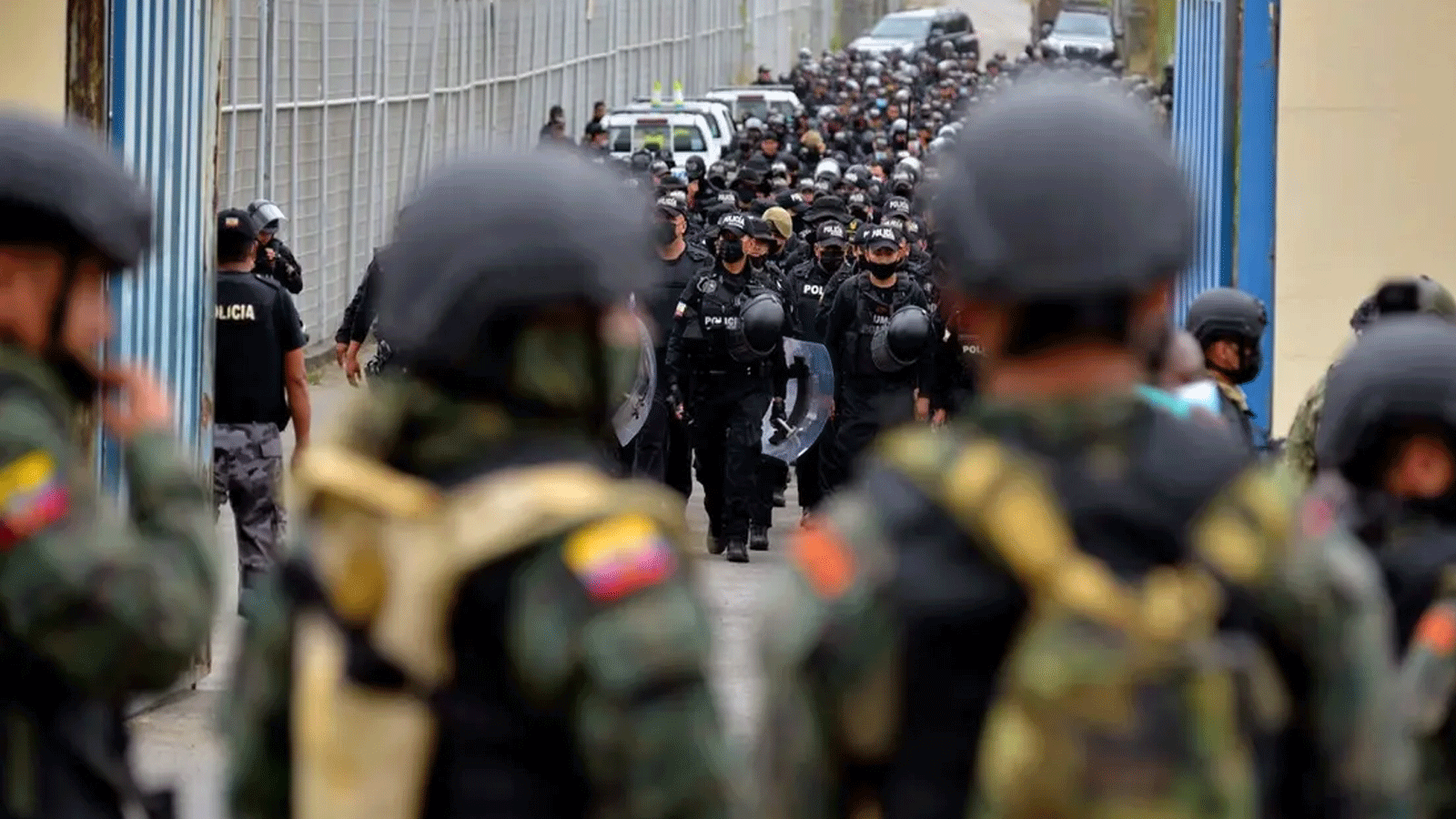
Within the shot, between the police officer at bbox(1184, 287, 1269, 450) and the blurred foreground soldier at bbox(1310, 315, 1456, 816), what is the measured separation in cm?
349

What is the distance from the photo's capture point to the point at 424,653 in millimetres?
3111

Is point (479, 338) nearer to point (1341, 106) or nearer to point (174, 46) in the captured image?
point (174, 46)

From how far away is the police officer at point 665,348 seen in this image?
14734 mm

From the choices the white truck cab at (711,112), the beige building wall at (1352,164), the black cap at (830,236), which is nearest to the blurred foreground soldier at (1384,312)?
the beige building wall at (1352,164)

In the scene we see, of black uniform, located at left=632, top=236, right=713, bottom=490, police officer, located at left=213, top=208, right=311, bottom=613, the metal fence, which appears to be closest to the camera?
police officer, located at left=213, top=208, right=311, bottom=613

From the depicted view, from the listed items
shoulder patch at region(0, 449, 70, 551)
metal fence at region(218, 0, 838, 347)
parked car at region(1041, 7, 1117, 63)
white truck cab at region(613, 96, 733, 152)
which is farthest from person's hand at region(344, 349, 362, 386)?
parked car at region(1041, 7, 1117, 63)

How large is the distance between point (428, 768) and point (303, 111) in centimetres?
2219

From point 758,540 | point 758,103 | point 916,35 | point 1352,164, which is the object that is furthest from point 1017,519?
point 916,35

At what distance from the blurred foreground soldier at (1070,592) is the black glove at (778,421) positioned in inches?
471

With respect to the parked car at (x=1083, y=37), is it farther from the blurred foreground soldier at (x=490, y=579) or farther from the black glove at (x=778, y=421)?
the blurred foreground soldier at (x=490, y=579)

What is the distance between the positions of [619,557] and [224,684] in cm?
475

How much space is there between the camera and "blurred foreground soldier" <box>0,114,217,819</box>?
142 inches

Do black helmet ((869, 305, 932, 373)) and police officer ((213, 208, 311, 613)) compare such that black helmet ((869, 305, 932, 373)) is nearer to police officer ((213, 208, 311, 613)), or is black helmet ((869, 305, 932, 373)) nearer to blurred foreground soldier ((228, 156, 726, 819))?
police officer ((213, 208, 311, 613))

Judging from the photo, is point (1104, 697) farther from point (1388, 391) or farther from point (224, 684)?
point (224, 684)
